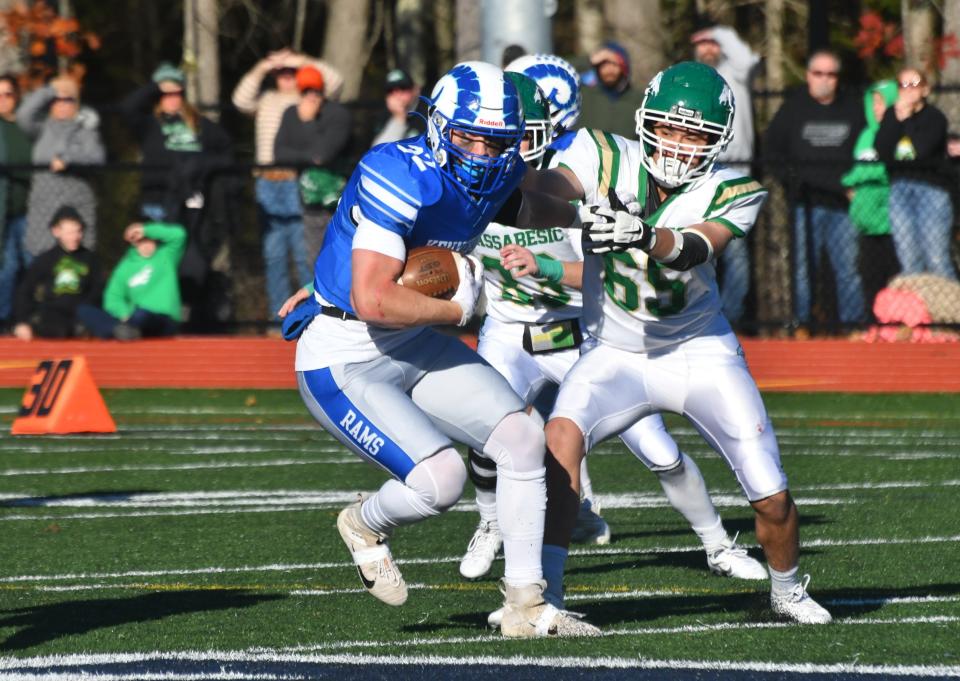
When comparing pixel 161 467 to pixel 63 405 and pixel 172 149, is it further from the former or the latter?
pixel 172 149

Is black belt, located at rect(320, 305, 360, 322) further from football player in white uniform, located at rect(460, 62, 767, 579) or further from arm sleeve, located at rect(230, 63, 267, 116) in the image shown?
arm sleeve, located at rect(230, 63, 267, 116)

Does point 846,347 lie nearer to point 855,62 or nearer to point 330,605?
point 330,605

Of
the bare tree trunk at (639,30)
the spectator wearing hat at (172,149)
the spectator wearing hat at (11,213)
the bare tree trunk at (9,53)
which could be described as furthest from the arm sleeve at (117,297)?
the bare tree trunk at (639,30)

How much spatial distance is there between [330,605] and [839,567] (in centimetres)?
186

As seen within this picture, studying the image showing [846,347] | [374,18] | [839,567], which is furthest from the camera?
[374,18]

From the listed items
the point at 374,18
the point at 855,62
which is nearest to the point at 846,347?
the point at 855,62

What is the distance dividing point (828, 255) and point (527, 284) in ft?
20.4

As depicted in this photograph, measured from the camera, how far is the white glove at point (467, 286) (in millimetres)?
5680

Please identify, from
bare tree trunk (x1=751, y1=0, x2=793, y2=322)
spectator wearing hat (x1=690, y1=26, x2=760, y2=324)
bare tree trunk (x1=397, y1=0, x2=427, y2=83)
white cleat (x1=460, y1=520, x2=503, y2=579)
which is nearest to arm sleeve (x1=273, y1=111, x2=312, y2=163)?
spectator wearing hat (x1=690, y1=26, x2=760, y2=324)

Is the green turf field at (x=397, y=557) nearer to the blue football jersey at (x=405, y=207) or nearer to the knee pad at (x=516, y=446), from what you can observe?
the knee pad at (x=516, y=446)

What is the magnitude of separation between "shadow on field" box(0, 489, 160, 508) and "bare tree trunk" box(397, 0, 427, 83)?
15345 mm

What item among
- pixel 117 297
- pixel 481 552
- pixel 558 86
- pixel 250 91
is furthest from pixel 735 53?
pixel 481 552

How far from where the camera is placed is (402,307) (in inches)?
221

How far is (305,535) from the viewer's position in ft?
25.8
